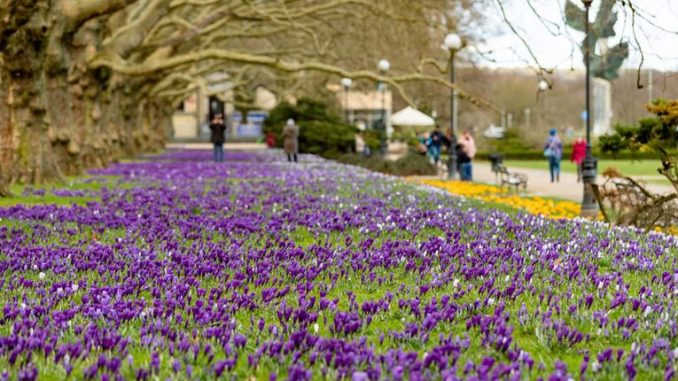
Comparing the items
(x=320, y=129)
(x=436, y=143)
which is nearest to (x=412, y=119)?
(x=320, y=129)

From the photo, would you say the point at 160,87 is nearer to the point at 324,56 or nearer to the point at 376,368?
the point at 324,56

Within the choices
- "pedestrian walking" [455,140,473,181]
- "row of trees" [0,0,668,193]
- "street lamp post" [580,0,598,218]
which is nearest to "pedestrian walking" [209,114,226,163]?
"row of trees" [0,0,668,193]

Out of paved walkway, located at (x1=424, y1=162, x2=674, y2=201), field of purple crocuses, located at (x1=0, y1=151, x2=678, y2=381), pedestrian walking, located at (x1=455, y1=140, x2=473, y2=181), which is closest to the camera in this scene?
field of purple crocuses, located at (x1=0, y1=151, x2=678, y2=381)

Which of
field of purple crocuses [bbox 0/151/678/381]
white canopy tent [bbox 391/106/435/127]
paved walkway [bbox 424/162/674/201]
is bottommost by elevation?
paved walkway [bbox 424/162/674/201]

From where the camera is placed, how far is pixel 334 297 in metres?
6.46

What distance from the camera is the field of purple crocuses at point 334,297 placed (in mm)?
4637

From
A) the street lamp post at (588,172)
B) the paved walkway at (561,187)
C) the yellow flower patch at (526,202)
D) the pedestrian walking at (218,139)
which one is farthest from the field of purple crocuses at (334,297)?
the pedestrian walking at (218,139)

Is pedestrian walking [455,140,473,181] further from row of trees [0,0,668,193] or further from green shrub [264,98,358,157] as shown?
green shrub [264,98,358,157]

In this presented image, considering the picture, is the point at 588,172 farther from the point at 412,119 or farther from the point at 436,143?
the point at 412,119

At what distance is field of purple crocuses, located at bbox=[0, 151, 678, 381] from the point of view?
183 inches

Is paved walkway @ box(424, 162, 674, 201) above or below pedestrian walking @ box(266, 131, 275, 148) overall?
below

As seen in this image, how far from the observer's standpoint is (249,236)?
33.6ft

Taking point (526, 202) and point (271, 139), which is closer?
point (526, 202)

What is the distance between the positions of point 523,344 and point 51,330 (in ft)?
8.22
